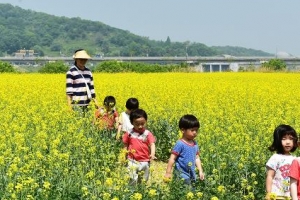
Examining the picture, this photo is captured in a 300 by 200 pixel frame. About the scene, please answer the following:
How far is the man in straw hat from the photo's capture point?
911cm

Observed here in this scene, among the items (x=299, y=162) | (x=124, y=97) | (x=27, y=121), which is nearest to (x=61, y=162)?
(x=299, y=162)

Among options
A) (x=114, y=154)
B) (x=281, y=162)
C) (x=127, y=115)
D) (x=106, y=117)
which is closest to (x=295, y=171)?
(x=281, y=162)

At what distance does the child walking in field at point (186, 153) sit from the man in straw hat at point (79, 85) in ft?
11.9

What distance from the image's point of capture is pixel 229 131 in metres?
8.16

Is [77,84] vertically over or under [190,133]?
over

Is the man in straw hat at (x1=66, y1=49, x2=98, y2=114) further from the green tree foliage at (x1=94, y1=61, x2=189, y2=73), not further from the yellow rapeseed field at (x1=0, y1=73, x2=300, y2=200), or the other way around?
the green tree foliage at (x1=94, y1=61, x2=189, y2=73)

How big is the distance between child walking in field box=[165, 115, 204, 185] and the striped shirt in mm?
3798

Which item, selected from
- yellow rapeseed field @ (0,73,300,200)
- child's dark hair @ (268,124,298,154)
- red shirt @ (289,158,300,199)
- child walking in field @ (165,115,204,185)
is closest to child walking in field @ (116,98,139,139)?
yellow rapeseed field @ (0,73,300,200)

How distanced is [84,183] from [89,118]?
10.8 feet

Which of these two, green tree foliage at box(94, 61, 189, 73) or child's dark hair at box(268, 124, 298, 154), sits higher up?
child's dark hair at box(268, 124, 298, 154)

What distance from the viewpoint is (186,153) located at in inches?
220

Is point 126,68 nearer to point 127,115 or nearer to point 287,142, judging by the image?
point 127,115

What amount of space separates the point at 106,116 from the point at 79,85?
2.91ft

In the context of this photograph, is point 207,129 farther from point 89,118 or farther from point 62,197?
point 62,197
